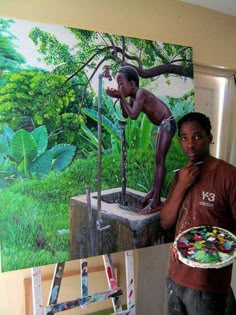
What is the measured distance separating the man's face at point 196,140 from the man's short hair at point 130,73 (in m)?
0.33

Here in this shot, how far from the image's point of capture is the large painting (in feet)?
4.14

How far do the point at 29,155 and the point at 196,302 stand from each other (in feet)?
2.95

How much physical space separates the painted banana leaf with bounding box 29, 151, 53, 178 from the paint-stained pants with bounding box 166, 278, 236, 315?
2.38 ft

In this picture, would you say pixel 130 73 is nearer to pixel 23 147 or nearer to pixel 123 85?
pixel 123 85

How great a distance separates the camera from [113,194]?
1.50 metres

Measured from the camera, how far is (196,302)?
130 cm

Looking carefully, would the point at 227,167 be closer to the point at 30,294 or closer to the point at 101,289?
the point at 101,289

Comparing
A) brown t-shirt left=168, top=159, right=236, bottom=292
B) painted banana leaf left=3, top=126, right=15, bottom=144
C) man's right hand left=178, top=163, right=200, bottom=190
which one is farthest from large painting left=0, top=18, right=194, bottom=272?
brown t-shirt left=168, top=159, right=236, bottom=292

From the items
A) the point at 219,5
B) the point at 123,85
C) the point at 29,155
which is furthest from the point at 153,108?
the point at 219,5

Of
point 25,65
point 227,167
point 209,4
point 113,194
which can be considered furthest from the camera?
point 209,4

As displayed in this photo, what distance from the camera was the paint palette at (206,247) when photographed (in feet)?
4.09

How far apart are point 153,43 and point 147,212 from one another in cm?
86

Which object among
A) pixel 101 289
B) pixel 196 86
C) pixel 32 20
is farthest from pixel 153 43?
pixel 101 289

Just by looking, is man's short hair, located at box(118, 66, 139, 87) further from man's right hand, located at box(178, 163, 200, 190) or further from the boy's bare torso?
man's right hand, located at box(178, 163, 200, 190)
